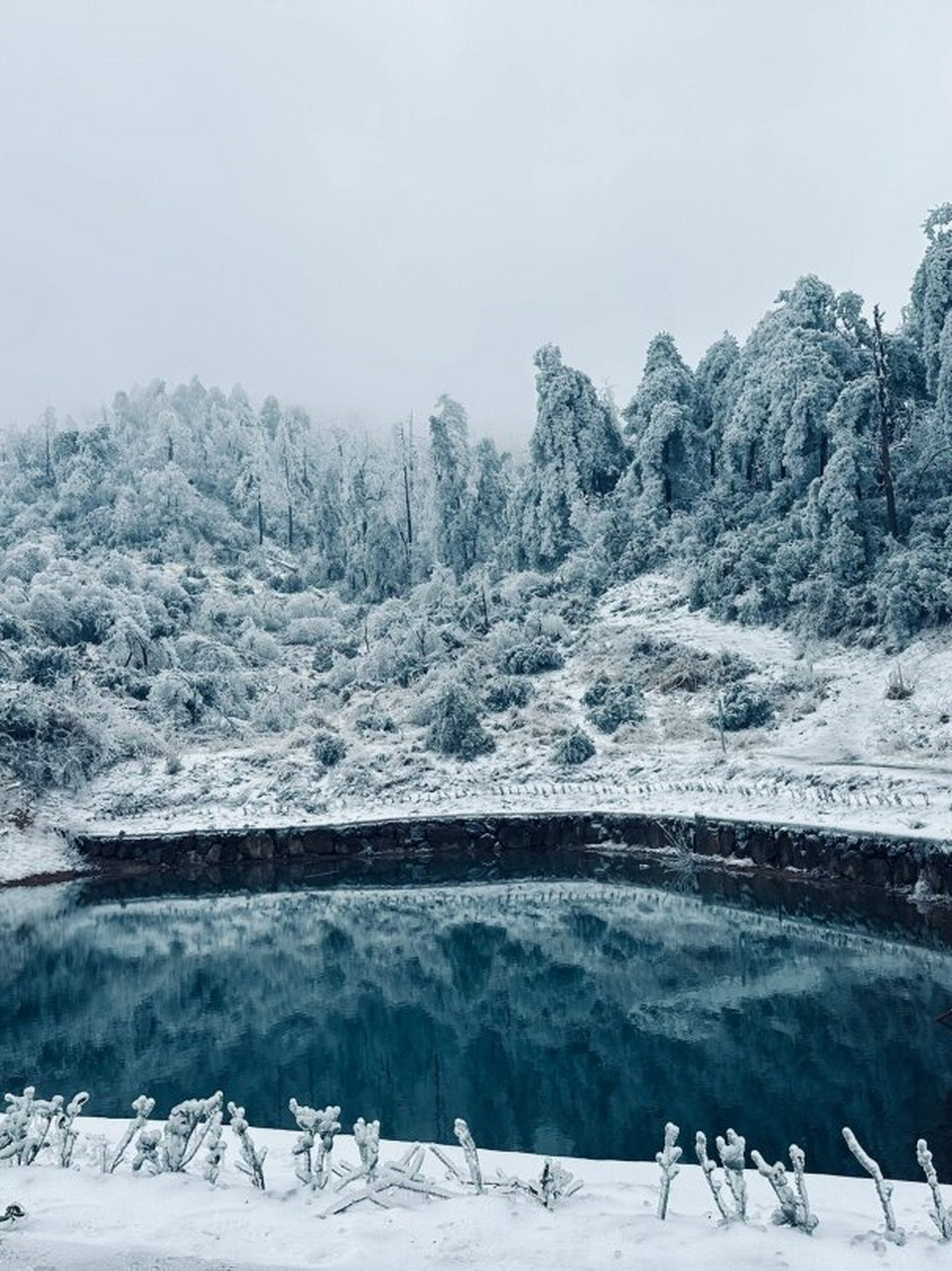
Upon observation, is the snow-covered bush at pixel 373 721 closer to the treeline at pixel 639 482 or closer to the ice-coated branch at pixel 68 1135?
the treeline at pixel 639 482

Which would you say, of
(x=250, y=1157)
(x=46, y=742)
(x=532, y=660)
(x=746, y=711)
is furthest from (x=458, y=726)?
(x=250, y=1157)

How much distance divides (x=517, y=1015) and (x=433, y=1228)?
10812 millimetres

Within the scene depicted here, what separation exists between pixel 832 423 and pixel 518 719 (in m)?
23.6

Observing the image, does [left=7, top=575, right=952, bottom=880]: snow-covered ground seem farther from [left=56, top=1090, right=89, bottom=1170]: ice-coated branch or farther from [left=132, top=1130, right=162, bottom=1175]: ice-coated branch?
[left=56, top=1090, right=89, bottom=1170]: ice-coated branch

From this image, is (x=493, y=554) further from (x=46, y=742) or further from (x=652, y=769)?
(x=46, y=742)

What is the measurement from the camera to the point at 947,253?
4631cm

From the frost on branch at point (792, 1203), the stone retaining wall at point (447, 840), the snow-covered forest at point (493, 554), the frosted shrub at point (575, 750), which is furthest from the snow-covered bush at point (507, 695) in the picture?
the frost on branch at point (792, 1203)

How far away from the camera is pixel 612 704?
41.3 metres

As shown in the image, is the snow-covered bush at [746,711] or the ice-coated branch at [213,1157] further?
the snow-covered bush at [746,711]

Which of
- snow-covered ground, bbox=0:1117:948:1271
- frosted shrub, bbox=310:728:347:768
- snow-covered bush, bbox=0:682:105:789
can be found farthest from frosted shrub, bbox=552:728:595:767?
snow-covered ground, bbox=0:1117:948:1271

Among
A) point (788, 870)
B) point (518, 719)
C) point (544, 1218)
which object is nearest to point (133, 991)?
point (544, 1218)

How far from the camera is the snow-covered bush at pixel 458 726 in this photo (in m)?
40.2

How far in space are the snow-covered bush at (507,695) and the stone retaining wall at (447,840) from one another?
11.6 metres

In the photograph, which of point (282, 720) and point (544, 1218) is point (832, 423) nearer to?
point (282, 720)
